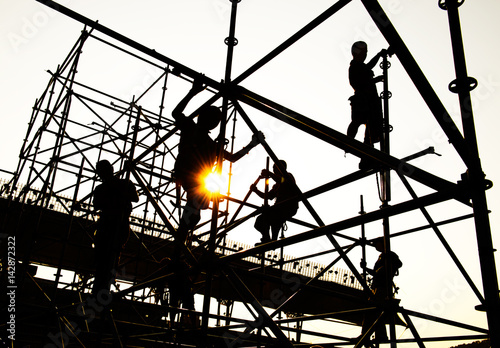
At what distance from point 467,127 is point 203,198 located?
2.72m

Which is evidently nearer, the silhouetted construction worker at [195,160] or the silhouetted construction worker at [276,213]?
the silhouetted construction worker at [195,160]

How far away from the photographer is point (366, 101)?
16.0 ft

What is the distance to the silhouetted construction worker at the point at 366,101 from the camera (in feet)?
15.9

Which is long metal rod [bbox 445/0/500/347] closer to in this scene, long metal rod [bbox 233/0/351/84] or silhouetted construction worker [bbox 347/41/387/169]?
long metal rod [bbox 233/0/351/84]

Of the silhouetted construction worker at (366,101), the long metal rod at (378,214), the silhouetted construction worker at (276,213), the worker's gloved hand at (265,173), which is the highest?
the silhouetted construction worker at (366,101)

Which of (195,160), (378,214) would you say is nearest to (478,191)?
(378,214)

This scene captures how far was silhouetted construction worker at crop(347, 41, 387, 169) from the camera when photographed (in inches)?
191

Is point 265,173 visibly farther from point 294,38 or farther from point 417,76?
point 417,76

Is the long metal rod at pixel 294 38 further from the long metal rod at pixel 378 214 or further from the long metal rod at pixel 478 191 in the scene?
the long metal rod at pixel 378 214

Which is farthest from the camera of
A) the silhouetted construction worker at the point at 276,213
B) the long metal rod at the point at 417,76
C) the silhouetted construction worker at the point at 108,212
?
the silhouetted construction worker at the point at 276,213

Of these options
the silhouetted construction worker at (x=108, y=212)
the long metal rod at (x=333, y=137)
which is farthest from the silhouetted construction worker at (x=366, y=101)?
the silhouetted construction worker at (x=108, y=212)

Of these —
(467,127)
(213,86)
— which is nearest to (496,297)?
(467,127)

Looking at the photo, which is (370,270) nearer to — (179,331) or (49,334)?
(179,331)

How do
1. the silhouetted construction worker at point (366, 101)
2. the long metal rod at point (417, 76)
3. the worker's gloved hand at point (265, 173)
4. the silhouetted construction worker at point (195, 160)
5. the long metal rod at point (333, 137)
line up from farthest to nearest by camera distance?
the worker's gloved hand at point (265, 173), the silhouetted construction worker at point (366, 101), the silhouetted construction worker at point (195, 160), the long metal rod at point (333, 137), the long metal rod at point (417, 76)
